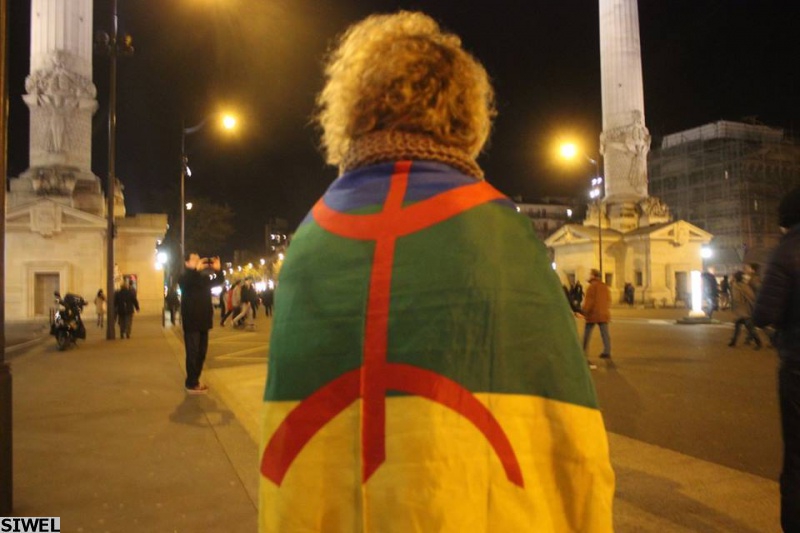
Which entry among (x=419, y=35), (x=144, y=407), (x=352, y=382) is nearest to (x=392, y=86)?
(x=419, y=35)

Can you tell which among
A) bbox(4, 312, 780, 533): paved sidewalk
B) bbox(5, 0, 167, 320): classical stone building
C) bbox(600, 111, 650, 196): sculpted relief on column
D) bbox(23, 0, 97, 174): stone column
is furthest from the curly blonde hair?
bbox(600, 111, 650, 196): sculpted relief on column

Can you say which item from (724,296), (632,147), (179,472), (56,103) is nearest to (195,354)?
(179,472)

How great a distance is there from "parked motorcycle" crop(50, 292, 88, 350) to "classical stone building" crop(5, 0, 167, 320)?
53.5 ft

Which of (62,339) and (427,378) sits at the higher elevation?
(427,378)

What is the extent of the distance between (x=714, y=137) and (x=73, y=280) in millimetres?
52929

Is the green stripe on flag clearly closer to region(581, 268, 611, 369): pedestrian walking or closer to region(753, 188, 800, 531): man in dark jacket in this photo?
region(753, 188, 800, 531): man in dark jacket

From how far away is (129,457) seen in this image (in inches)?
235

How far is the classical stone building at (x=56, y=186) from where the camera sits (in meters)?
30.5

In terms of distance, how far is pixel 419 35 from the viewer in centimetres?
165

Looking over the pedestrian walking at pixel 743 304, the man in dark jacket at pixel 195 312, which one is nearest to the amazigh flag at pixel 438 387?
the man in dark jacket at pixel 195 312

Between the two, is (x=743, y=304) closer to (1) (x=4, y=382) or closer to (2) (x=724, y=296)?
(1) (x=4, y=382)

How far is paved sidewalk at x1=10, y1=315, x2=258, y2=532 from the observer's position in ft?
14.8

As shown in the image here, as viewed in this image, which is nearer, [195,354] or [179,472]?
[179,472]

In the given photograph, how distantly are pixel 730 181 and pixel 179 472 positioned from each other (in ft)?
190
